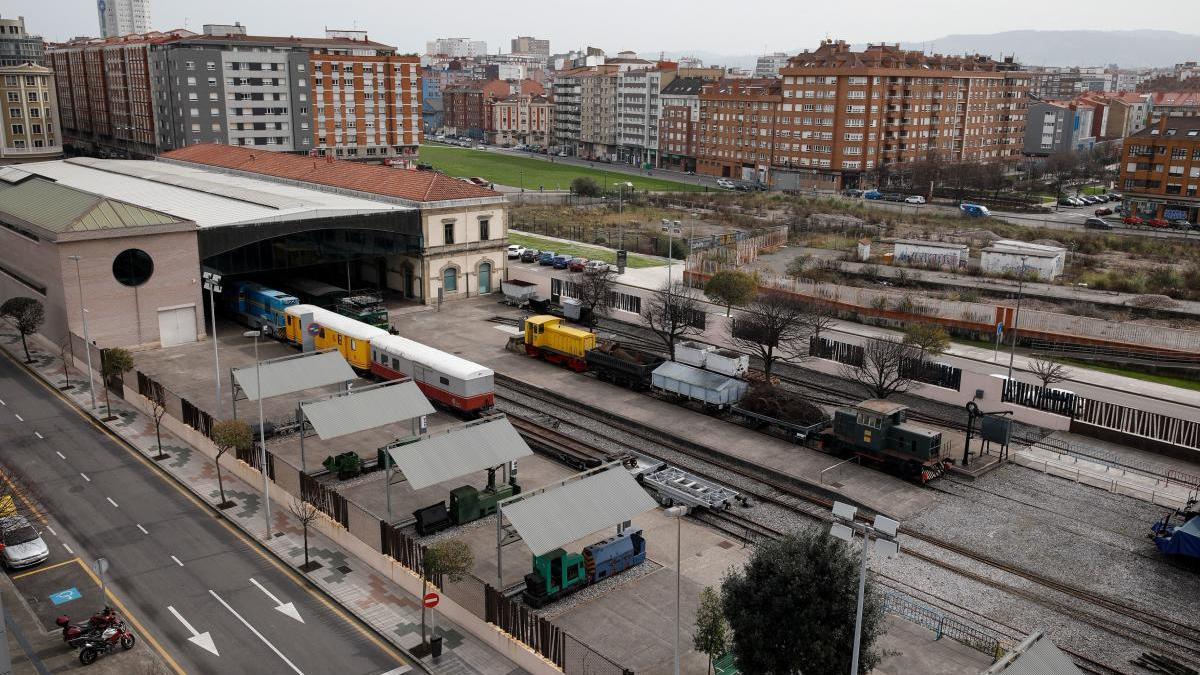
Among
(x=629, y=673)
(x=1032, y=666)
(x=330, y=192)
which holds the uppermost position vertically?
(x=330, y=192)

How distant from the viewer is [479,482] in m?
34.2

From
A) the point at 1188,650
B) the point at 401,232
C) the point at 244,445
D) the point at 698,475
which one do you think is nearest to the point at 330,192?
the point at 401,232

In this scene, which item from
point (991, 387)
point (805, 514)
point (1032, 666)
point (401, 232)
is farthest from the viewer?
point (401, 232)

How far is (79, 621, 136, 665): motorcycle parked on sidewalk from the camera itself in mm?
23188

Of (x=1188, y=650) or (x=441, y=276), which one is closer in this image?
(x=1188, y=650)

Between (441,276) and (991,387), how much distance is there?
120 ft

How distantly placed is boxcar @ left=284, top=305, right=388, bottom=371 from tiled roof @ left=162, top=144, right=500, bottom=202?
1463 cm

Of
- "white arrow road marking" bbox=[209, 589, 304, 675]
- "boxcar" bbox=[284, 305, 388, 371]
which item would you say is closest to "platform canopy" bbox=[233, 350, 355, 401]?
"boxcar" bbox=[284, 305, 388, 371]

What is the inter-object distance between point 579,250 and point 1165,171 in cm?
7159

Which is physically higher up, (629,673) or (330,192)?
(330,192)

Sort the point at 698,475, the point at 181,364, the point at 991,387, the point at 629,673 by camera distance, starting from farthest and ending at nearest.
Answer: the point at 181,364, the point at 991,387, the point at 698,475, the point at 629,673

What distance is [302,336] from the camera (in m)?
50.0

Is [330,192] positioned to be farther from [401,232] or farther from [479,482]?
[479,482]

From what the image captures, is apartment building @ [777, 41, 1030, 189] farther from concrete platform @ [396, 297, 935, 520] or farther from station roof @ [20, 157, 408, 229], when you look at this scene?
concrete platform @ [396, 297, 935, 520]
